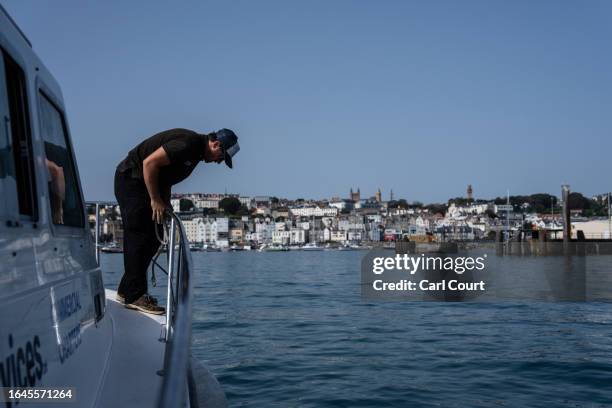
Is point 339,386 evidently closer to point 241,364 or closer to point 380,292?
point 241,364

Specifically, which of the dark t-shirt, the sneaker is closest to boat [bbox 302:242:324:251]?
the sneaker

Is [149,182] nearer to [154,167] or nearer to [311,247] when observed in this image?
[154,167]

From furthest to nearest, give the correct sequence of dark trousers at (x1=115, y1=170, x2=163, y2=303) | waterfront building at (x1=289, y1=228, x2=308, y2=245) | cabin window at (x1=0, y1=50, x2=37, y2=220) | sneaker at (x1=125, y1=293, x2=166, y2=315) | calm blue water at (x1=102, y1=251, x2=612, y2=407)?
waterfront building at (x1=289, y1=228, x2=308, y2=245)
calm blue water at (x1=102, y1=251, x2=612, y2=407)
sneaker at (x1=125, y1=293, x2=166, y2=315)
dark trousers at (x1=115, y1=170, x2=163, y2=303)
cabin window at (x1=0, y1=50, x2=37, y2=220)

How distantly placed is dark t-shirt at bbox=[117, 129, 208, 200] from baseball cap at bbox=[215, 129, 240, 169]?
0.31 feet

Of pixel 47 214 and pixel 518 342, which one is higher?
→ pixel 47 214

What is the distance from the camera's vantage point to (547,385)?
642cm

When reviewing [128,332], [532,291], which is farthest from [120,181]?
[532,291]

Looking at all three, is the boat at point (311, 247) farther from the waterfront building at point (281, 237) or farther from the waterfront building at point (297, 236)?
the waterfront building at point (281, 237)

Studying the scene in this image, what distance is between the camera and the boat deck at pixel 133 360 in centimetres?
269

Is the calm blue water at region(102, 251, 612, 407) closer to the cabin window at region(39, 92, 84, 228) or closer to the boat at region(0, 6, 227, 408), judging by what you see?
the boat at region(0, 6, 227, 408)

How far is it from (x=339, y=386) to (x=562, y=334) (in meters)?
4.83

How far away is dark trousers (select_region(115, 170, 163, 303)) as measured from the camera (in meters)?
4.39

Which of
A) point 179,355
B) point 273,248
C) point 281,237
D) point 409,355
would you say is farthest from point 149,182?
point 281,237

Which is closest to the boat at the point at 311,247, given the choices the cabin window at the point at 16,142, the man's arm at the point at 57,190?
the man's arm at the point at 57,190
